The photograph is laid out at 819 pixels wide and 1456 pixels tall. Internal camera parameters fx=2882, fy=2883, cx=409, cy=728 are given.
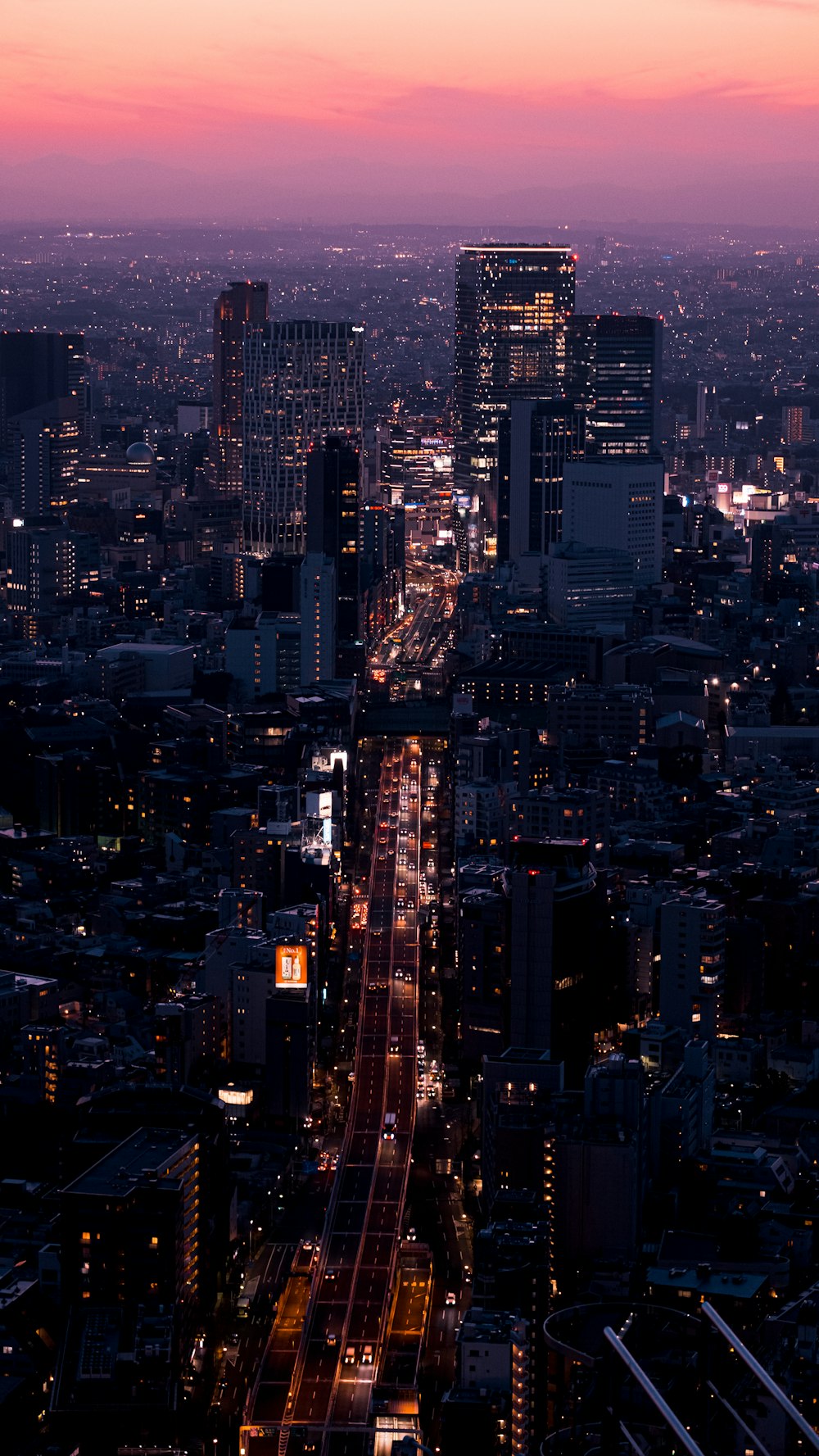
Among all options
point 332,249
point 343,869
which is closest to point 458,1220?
point 343,869

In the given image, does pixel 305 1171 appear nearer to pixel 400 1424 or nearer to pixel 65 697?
pixel 400 1424

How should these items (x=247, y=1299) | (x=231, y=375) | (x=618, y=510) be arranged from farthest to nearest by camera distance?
(x=231, y=375), (x=618, y=510), (x=247, y=1299)

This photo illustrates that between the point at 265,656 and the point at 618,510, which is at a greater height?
the point at 618,510

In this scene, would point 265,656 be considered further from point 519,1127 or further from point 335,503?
point 519,1127

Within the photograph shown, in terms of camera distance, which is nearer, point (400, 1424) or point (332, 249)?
point (400, 1424)

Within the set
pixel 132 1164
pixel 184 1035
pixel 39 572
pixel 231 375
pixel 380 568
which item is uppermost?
pixel 231 375

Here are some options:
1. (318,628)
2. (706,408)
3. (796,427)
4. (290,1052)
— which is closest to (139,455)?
(706,408)

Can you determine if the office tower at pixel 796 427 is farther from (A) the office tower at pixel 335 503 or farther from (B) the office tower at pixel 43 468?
(A) the office tower at pixel 335 503
